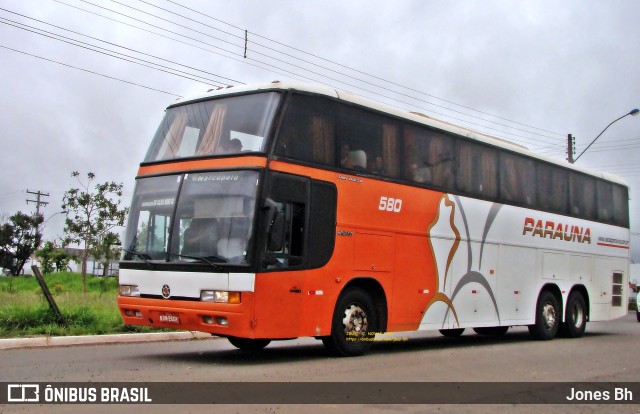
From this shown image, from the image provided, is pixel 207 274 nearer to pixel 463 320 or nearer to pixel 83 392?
pixel 83 392

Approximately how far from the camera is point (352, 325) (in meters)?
11.4

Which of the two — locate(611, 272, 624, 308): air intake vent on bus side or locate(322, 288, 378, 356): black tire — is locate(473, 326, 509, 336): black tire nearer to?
locate(611, 272, 624, 308): air intake vent on bus side

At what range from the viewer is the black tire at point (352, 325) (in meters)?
11.2

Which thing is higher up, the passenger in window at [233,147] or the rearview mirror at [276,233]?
the passenger in window at [233,147]

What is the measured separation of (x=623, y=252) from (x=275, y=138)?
43.4 ft

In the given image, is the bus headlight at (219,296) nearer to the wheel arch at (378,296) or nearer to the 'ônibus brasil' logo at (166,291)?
the 'ônibus brasil' logo at (166,291)

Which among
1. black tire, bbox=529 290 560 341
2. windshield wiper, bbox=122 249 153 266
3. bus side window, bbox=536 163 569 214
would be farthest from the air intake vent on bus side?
windshield wiper, bbox=122 249 153 266

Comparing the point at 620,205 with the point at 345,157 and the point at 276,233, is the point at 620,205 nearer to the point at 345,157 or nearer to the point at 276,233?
the point at 345,157

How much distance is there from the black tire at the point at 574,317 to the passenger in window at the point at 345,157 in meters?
8.37

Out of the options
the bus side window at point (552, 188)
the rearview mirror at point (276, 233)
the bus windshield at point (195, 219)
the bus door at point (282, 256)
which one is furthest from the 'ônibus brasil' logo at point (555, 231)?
the bus windshield at point (195, 219)

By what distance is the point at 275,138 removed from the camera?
10.4 metres

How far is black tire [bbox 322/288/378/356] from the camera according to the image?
11.2 meters

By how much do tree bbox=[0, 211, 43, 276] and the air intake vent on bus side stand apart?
5730 cm

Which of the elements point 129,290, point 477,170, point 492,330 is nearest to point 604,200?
point 492,330
